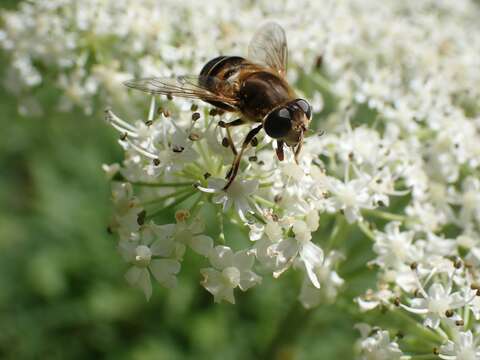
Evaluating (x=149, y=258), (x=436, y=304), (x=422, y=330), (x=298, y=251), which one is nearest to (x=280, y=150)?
(x=298, y=251)

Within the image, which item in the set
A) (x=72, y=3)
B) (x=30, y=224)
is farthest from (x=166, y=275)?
(x=30, y=224)

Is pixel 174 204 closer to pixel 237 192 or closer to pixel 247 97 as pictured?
pixel 237 192

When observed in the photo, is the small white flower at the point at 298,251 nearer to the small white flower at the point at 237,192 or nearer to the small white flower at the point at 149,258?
the small white flower at the point at 237,192

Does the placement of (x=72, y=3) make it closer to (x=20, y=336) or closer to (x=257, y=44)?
(x=257, y=44)

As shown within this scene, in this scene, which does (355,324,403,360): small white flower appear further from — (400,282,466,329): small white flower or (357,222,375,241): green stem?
(357,222,375,241): green stem

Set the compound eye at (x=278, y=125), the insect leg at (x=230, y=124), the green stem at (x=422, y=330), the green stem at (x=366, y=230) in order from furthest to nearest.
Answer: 1. the green stem at (x=366, y=230)
2. the green stem at (x=422, y=330)
3. the insect leg at (x=230, y=124)
4. the compound eye at (x=278, y=125)

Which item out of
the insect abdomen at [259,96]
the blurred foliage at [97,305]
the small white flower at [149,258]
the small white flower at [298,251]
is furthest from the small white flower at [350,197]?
the blurred foliage at [97,305]
